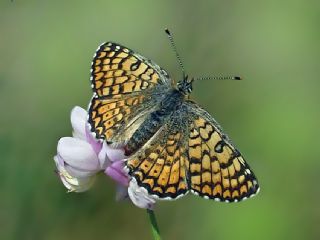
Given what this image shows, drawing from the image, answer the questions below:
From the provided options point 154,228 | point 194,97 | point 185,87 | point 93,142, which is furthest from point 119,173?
point 194,97

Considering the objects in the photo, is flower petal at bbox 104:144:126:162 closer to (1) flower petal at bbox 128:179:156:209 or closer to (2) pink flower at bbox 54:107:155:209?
(2) pink flower at bbox 54:107:155:209

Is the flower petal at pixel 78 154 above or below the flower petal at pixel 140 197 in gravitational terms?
above

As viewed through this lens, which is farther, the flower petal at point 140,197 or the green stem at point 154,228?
the flower petal at point 140,197

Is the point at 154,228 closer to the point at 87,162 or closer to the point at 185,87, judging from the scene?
the point at 87,162

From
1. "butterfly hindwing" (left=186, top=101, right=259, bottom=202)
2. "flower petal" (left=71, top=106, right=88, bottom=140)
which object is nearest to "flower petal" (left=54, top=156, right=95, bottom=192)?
"flower petal" (left=71, top=106, right=88, bottom=140)

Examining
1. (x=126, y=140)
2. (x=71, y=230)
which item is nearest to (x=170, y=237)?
(x=71, y=230)

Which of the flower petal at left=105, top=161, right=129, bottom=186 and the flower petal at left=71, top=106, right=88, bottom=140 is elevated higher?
the flower petal at left=71, top=106, right=88, bottom=140

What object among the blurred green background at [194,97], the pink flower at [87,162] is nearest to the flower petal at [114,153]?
the pink flower at [87,162]

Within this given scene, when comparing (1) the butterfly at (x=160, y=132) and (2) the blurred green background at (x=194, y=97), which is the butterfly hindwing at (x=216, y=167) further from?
(2) the blurred green background at (x=194, y=97)
